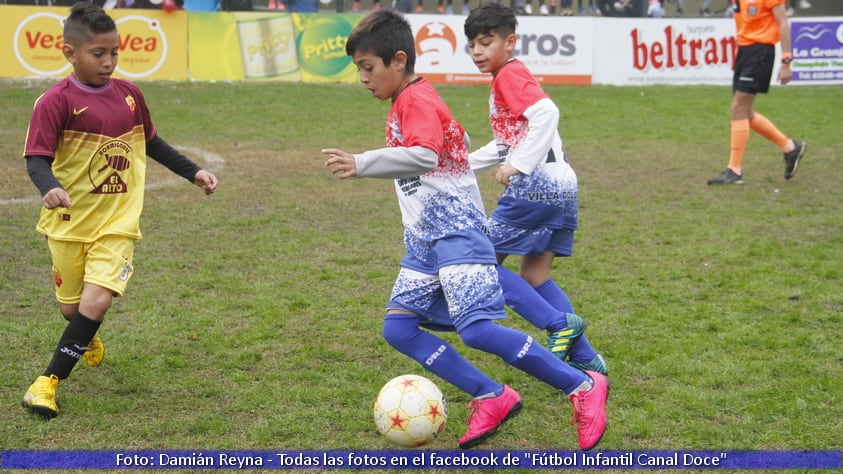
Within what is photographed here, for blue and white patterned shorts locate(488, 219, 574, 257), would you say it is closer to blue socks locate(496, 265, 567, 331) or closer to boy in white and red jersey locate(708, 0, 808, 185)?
blue socks locate(496, 265, 567, 331)

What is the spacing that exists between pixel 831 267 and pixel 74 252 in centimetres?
522

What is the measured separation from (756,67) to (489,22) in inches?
236

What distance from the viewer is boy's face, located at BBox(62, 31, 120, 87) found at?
14.2 ft

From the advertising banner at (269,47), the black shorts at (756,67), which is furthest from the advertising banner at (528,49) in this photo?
the black shorts at (756,67)

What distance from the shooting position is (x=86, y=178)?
175 inches

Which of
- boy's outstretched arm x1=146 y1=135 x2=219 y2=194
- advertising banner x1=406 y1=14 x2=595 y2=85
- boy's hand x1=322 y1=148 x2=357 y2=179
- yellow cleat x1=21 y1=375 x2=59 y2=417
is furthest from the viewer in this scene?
advertising banner x1=406 y1=14 x2=595 y2=85

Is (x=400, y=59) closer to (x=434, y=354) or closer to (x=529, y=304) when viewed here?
(x=434, y=354)

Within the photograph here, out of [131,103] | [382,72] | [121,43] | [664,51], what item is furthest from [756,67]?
[121,43]

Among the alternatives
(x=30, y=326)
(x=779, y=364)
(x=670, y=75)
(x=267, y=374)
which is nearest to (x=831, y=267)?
(x=779, y=364)

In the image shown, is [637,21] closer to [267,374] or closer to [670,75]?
[670,75]

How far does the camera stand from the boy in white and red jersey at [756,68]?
9875 mm

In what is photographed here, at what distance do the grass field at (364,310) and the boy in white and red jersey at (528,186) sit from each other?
1.32 ft

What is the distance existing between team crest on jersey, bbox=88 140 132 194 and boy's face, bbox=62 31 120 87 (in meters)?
0.32

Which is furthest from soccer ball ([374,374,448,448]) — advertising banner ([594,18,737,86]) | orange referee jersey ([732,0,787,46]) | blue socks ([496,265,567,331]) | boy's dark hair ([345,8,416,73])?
advertising banner ([594,18,737,86])
